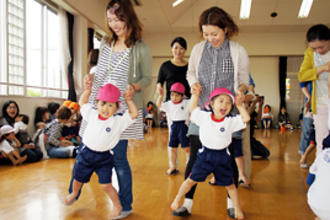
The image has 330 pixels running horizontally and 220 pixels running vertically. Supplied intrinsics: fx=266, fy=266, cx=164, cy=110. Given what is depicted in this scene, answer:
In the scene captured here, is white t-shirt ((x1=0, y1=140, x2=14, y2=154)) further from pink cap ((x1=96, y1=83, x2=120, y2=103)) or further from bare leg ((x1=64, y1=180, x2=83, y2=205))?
pink cap ((x1=96, y1=83, x2=120, y2=103))

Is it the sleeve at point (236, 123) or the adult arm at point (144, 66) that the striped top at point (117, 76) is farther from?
the sleeve at point (236, 123)

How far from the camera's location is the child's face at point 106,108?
5.80 ft

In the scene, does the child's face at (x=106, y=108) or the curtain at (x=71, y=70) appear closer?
the child's face at (x=106, y=108)

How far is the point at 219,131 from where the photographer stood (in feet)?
5.79

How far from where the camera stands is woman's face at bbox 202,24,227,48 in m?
1.80

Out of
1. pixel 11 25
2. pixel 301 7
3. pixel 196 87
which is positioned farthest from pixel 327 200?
pixel 301 7

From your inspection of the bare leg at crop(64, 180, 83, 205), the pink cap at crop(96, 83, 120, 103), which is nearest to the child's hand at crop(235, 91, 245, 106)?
the pink cap at crop(96, 83, 120, 103)

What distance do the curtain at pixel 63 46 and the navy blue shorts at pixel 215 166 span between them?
577 cm

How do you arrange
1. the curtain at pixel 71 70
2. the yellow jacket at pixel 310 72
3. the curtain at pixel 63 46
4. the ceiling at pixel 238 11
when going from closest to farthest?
the yellow jacket at pixel 310 72 → the curtain at pixel 63 46 → the curtain at pixel 71 70 → the ceiling at pixel 238 11

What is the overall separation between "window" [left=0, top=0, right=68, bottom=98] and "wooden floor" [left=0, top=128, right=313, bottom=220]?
225cm

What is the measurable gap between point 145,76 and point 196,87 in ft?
1.32

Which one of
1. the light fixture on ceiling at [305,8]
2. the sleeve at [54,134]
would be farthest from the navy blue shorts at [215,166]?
the light fixture on ceiling at [305,8]

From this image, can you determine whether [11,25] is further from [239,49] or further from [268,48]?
[268,48]

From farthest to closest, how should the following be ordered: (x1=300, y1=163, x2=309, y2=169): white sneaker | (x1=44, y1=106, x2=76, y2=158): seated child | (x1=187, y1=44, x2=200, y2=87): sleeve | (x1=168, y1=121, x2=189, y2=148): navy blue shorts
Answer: (x1=44, y1=106, x2=76, y2=158): seated child
(x1=300, y1=163, x2=309, y2=169): white sneaker
(x1=168, y1=121, x2=189, y2=148): navy blue shorts
(x1=187, y1=44, x2=200, y2=87): sleeve
